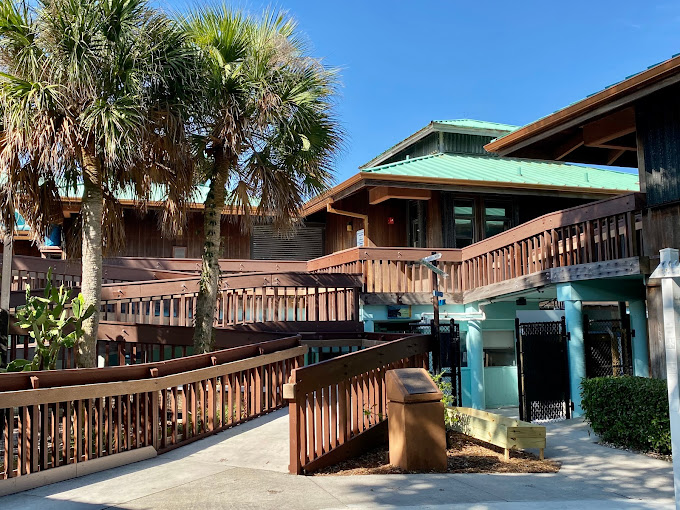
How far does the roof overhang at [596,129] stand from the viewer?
992 centimetres

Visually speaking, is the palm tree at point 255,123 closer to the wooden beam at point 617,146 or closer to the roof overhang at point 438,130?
the wooden beam at point 617,146

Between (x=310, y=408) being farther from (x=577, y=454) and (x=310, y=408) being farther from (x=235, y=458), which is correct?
(x=577, y=454)

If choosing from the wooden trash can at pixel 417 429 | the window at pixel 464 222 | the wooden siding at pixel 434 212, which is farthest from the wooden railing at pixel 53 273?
the window at pixel 464 222

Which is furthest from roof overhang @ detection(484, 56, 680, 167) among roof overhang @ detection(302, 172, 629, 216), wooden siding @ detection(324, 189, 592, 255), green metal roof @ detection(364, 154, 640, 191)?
wooden siding @ detection(324, 189, 592, 255)

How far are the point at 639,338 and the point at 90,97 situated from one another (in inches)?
428

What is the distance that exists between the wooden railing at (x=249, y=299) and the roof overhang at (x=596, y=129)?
451 cm

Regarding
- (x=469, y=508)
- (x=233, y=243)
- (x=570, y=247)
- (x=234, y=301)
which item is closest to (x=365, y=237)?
(x=233, y=243)

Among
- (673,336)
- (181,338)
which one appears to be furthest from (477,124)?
(673,336)

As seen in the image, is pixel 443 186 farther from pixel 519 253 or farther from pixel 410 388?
pixel 410 388

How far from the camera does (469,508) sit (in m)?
5.85

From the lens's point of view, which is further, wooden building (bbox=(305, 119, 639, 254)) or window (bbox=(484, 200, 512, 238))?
window (bbox=(484, 200, 512, 238))

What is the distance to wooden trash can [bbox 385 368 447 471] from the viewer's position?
7461mm

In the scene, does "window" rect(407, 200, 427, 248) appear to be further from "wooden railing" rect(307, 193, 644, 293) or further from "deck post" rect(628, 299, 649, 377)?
"deck post" rect(628, 299, 649, 377)

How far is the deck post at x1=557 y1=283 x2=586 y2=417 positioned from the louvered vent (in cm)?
1101
